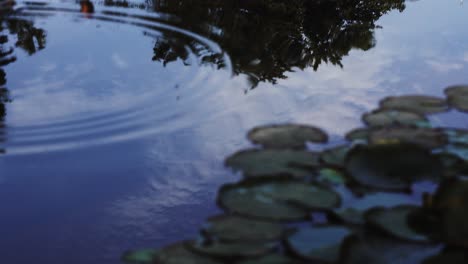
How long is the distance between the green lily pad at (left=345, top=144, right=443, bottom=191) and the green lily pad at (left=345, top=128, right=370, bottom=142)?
32 cm

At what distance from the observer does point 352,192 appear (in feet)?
7.28

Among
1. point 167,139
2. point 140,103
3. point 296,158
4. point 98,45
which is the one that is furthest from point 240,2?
point 296,158

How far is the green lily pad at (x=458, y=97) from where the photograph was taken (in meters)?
3.16

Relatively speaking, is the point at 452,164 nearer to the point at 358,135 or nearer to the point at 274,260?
the point at 358,135

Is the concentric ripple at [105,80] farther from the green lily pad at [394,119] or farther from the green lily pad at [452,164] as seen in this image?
the green lily pad at [452,164]

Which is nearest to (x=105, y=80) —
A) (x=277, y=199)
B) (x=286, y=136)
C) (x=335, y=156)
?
(x=286, y=136)

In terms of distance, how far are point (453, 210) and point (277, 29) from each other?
2883 mm

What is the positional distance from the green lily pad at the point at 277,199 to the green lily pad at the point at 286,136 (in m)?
0.40

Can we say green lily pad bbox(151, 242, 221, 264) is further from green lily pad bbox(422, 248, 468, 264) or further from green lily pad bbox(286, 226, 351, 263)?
green lily pad bbox(422, 248, 468, 264)

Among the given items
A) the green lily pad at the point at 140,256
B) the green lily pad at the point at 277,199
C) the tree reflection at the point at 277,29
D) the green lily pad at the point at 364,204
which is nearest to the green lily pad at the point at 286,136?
the green lily pad at the point at 277,199

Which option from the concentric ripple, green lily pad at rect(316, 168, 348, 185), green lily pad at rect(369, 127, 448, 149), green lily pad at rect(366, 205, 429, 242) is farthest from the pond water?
green lily pad at rect(366, 205, 429, 242)

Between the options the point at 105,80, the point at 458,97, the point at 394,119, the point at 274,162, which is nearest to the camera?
the point at 274,162

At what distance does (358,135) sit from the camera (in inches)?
107

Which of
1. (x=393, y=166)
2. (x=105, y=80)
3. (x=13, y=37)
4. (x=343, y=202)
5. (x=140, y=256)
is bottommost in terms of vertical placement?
(x=140, y=256)
